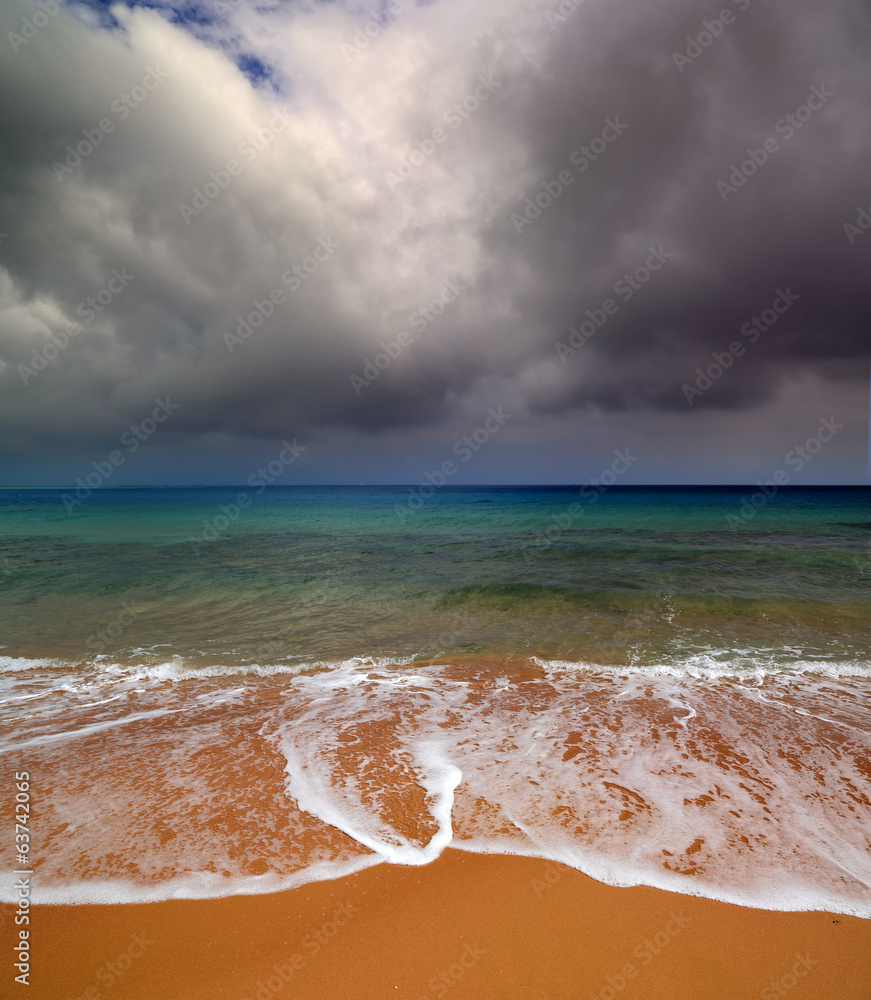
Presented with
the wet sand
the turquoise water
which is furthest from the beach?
the turquoise water

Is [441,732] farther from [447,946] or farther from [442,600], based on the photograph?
[442,600]

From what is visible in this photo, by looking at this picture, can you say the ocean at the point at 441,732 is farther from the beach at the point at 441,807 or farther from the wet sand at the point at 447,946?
the wet sand at the point at 447,946

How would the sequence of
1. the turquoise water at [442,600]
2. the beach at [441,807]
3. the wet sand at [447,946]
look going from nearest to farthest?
the wet sand at [447,946]
the beach at [441,807]
the turquoise water at [442,600]

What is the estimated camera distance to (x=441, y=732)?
653cm

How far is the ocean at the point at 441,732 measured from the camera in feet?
13.1

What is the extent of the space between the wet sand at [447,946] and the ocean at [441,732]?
0.23m

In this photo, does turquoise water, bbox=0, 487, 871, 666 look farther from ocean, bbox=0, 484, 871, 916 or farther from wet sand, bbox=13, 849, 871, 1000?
wet sand, bbox=13, 849, 871, 1000

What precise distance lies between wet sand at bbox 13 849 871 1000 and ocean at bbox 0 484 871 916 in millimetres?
231

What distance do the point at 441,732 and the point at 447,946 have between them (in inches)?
133

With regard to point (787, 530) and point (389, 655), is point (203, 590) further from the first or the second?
point (787, 530)

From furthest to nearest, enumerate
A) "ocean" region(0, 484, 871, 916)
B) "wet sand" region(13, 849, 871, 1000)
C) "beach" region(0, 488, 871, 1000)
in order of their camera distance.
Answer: "ocean" region(0, 484, 871, 916), "beach" region(0, 488, 871, 1000), "wet sand" region(13, 849, 871, 1000)

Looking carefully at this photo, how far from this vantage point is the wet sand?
288 cm

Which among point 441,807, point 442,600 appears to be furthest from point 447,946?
point 442,600

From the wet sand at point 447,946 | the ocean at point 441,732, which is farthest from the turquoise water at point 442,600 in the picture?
the wet sand at point 447,946
